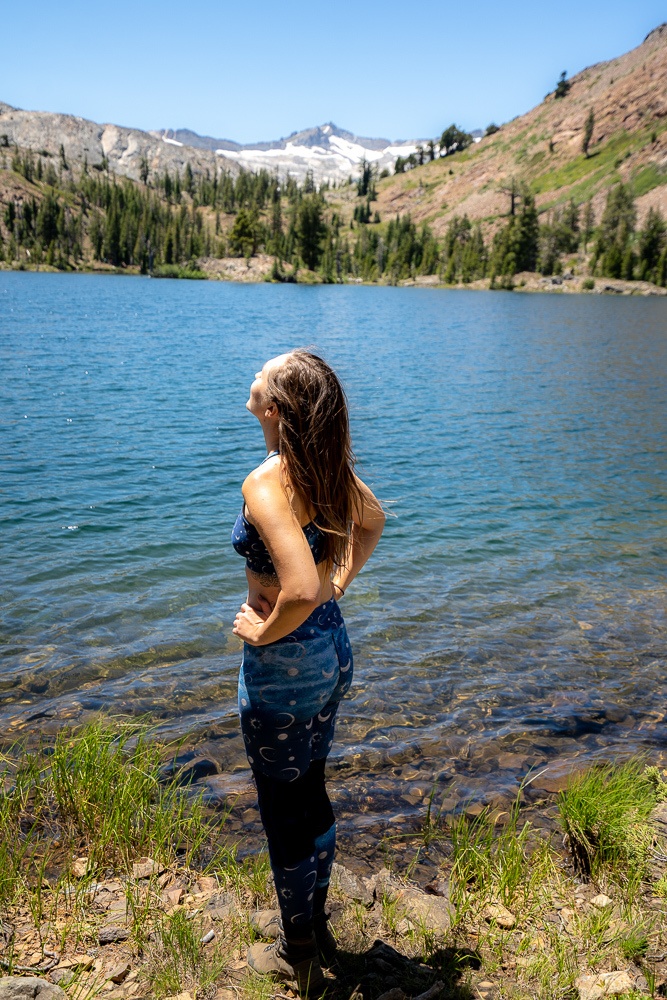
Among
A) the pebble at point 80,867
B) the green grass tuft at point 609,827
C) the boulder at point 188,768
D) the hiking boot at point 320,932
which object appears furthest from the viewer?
the boulder at point 188,768

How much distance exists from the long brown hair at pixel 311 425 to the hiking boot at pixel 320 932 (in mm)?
2001

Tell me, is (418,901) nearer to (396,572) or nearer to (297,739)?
(297,739)

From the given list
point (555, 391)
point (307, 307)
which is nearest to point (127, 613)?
point (555, 391)

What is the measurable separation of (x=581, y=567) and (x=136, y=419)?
13.8 meters

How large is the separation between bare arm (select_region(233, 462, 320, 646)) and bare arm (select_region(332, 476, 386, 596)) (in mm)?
531

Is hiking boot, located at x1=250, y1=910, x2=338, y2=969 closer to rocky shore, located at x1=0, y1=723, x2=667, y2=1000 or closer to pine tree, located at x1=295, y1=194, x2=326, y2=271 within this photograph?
rocky shore, located at x1=0, y1=723, x2=667, y2=1000

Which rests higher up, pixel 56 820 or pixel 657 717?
pixel 56 820

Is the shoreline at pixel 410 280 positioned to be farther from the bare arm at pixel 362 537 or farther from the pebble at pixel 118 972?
the pebble at pixel 118 972

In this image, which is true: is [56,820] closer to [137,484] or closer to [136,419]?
[137,484]

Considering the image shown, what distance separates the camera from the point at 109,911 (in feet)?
11.7

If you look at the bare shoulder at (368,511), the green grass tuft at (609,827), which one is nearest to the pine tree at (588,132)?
the green grass tuft at (609,827)

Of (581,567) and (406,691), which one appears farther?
(581,567)

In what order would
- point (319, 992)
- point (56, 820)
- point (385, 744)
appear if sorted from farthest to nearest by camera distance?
point (385, 744), point (56, 820), point (319, 992)

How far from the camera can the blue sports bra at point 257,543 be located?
9.61 feet
